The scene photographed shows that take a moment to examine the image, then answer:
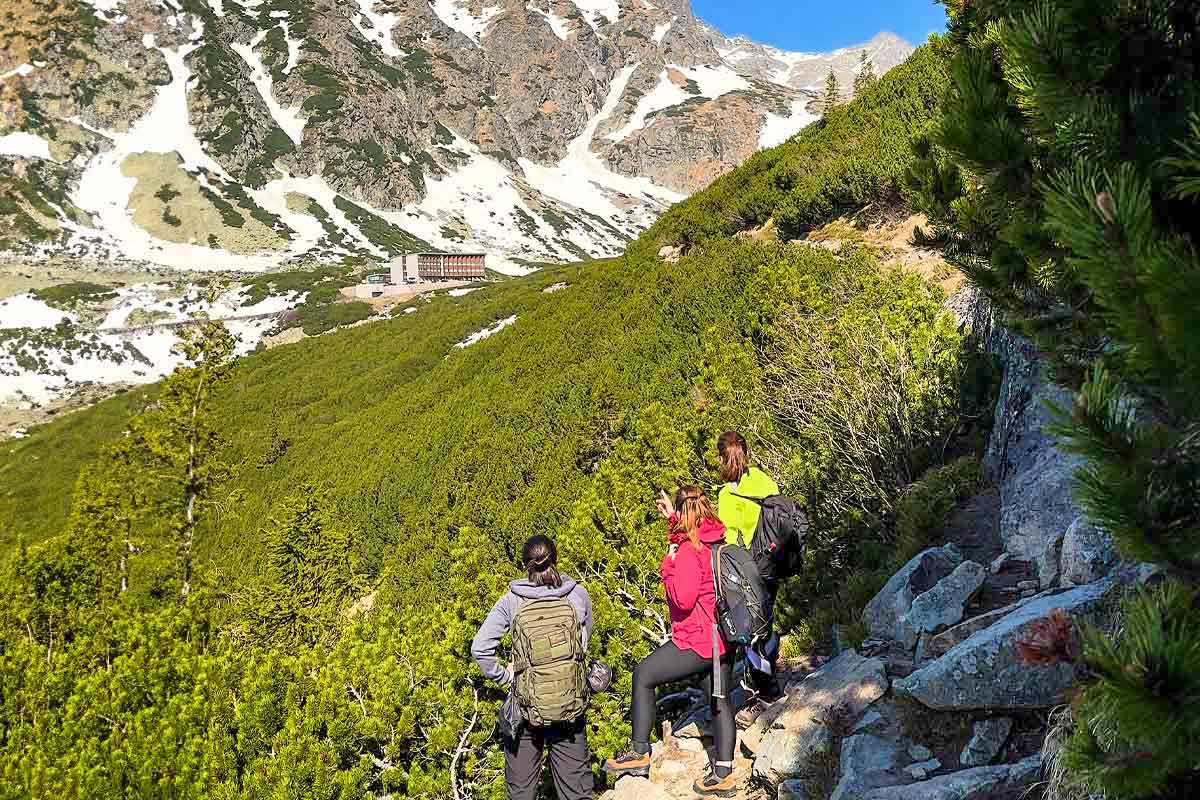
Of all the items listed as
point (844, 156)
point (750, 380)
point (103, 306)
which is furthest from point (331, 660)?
point (103, 306)

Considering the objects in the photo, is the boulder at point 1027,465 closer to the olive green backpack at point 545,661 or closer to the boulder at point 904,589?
the boulder at point 904,589

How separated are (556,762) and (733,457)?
2.14 metres

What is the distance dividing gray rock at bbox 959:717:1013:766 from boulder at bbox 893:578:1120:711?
75 mm

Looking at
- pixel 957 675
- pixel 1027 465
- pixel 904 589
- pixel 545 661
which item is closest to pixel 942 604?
pixel 904 589

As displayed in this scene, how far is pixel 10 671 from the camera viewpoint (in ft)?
14.0

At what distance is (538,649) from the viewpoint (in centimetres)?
387

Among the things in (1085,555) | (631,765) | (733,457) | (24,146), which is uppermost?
(24,146)

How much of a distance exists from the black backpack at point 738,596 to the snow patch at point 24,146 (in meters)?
133

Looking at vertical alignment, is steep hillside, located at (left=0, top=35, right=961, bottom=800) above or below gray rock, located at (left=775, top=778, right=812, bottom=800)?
above

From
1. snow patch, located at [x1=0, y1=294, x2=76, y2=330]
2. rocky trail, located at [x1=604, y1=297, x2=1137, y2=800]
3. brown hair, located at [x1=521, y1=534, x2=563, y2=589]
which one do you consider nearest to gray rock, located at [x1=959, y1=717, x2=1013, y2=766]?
rocky trail, located at [x1=604, y1=297, x2=1137, y2=800]

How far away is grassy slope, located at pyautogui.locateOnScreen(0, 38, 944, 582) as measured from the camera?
38.9 ft

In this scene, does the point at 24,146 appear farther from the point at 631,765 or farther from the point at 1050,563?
the point at 1050,563

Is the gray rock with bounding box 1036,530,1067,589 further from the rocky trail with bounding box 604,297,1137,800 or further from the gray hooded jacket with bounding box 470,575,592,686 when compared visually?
the gray hooded jacket with bounding box 470,575,592,686

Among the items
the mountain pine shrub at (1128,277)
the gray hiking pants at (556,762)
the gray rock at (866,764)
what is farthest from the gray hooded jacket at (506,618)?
the mountain pine shrub at (1128,277)
